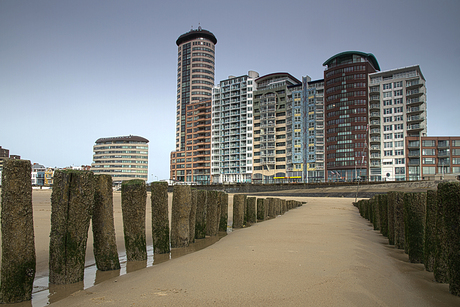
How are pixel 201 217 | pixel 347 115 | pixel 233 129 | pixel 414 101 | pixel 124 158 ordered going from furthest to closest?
pixel 124 158
pixel 233 129
pixel 347 115
pixel 414 101
pixel 201 217

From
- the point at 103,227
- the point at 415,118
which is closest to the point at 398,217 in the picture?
the point at 103,227

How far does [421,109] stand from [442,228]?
324 ft

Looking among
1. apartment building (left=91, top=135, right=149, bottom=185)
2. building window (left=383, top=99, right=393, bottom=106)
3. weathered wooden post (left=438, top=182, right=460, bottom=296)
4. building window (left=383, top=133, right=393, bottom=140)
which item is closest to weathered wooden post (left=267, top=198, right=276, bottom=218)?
weathered wooden post (left=438, top=182, right=460, bottom=296)

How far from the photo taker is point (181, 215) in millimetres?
8133

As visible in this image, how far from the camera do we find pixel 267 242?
7.40 meters

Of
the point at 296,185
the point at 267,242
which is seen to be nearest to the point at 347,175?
the point at 296,185

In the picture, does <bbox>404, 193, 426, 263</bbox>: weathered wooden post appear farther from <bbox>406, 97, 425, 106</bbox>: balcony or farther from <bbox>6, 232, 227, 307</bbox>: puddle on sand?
<bbox>406, 97, 425, 106</bbox>: balcony

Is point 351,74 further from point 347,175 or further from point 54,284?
point 54,284

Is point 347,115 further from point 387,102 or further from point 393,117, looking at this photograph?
point 393,117

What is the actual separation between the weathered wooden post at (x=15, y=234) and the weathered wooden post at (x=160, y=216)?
3.06 m

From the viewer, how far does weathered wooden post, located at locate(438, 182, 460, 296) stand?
3.66 m

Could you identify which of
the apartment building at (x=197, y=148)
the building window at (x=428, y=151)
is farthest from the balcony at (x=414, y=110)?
the apartment building at (x=197, y=148)

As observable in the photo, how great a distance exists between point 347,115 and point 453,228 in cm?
9412

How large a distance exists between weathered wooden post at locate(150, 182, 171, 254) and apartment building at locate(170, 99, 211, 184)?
4859 inches
